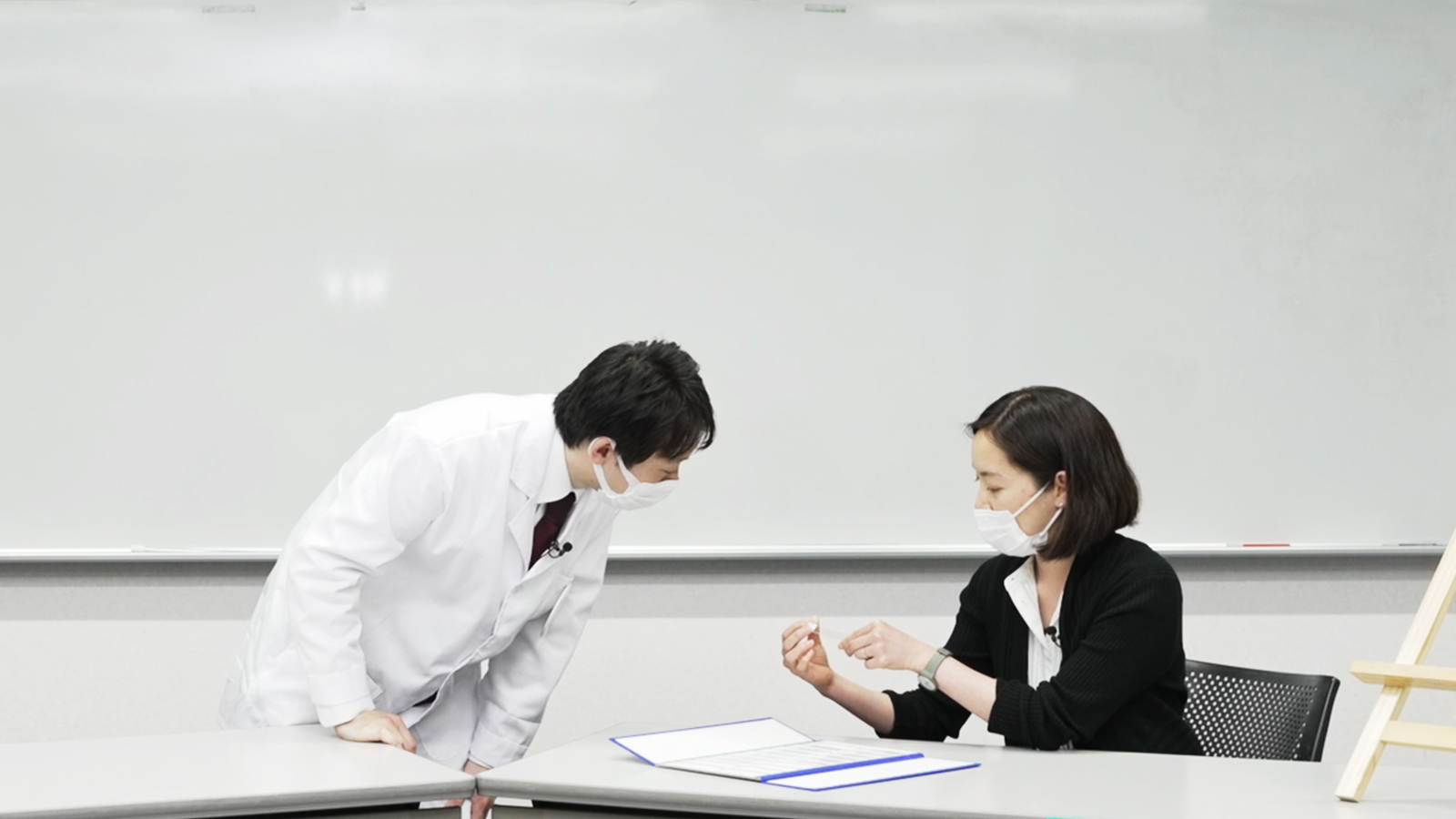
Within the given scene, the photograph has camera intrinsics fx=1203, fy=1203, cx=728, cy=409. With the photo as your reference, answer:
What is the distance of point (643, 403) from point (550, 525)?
0.34 m

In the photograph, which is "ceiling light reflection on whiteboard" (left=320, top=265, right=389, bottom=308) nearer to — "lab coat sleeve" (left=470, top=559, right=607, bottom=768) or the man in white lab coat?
the man in white lab coat

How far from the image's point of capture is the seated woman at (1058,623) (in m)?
1.72

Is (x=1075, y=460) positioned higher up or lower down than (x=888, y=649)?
higher up

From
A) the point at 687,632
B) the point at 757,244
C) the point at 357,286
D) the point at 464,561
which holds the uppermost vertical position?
the point at 757,244

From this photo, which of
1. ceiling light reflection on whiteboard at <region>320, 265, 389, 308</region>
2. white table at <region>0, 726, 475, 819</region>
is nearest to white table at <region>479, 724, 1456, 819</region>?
white table at <region>0, 726, 475, 819</region>

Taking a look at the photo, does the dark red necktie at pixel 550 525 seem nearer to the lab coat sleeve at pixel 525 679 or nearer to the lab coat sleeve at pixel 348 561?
the lab coat sleeve at pixel 525 679

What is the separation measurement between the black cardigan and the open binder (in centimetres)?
17

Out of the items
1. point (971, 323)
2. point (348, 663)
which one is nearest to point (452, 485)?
point (348, 663)

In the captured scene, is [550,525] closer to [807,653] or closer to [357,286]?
[807,653]

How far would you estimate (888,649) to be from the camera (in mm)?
1814

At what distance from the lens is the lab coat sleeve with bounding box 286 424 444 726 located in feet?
5.63

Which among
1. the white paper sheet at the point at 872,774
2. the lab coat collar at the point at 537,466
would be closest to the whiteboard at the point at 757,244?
the lab coat collar at the point at 537,466

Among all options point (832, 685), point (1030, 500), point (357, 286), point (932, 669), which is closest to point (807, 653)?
point (832, 685)

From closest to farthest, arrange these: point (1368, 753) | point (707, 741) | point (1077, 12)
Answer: point (1368, 753) < point (707, 741) < point (1077, 12)
